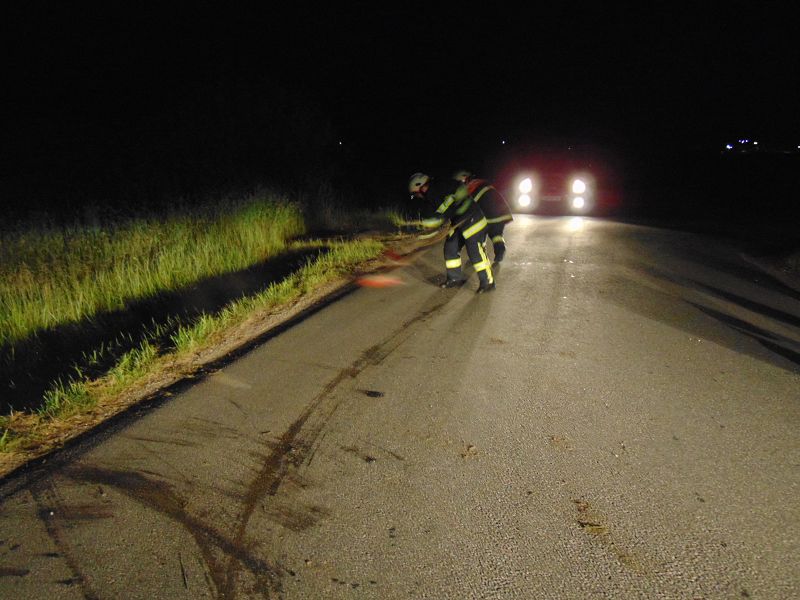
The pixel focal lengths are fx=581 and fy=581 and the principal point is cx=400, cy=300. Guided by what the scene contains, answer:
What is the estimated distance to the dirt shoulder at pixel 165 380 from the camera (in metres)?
3.82

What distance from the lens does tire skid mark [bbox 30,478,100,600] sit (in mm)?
2643

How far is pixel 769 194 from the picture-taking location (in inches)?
892

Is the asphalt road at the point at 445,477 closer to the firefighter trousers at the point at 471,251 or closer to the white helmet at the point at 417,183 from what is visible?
the firefighter trousers at the point at 471,251

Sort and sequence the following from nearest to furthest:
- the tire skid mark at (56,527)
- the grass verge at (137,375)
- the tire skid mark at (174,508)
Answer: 1. the tire skid mark at (56,527)
2. the tire skid mark at (174,508)
3. the grass verge at (137,375)

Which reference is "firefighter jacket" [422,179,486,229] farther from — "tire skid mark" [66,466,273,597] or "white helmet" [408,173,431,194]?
"tire skid mark" [66,466,273,597]

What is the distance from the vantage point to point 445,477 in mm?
3406

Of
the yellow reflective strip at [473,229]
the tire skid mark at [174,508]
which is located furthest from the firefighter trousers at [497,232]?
the tire skid mark at [174,508]

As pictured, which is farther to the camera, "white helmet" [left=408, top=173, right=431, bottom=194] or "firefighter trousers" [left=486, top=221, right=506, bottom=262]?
"firefighter trousers" [left=486, top=221, right=506, bottom=262]

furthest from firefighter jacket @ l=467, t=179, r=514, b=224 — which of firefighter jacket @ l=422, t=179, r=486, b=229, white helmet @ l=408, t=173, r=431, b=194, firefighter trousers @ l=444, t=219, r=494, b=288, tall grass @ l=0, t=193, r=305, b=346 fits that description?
tall grass @ l=0, t=193, r=305, b=346

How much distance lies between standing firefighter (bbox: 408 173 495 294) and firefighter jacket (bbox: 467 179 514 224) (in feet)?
1.05

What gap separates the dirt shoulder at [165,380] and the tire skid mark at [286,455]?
124 centimetres

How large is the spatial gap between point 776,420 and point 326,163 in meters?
15.8

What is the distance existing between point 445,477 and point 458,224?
491 centimetres

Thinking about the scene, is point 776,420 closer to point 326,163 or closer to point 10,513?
point 10,513
